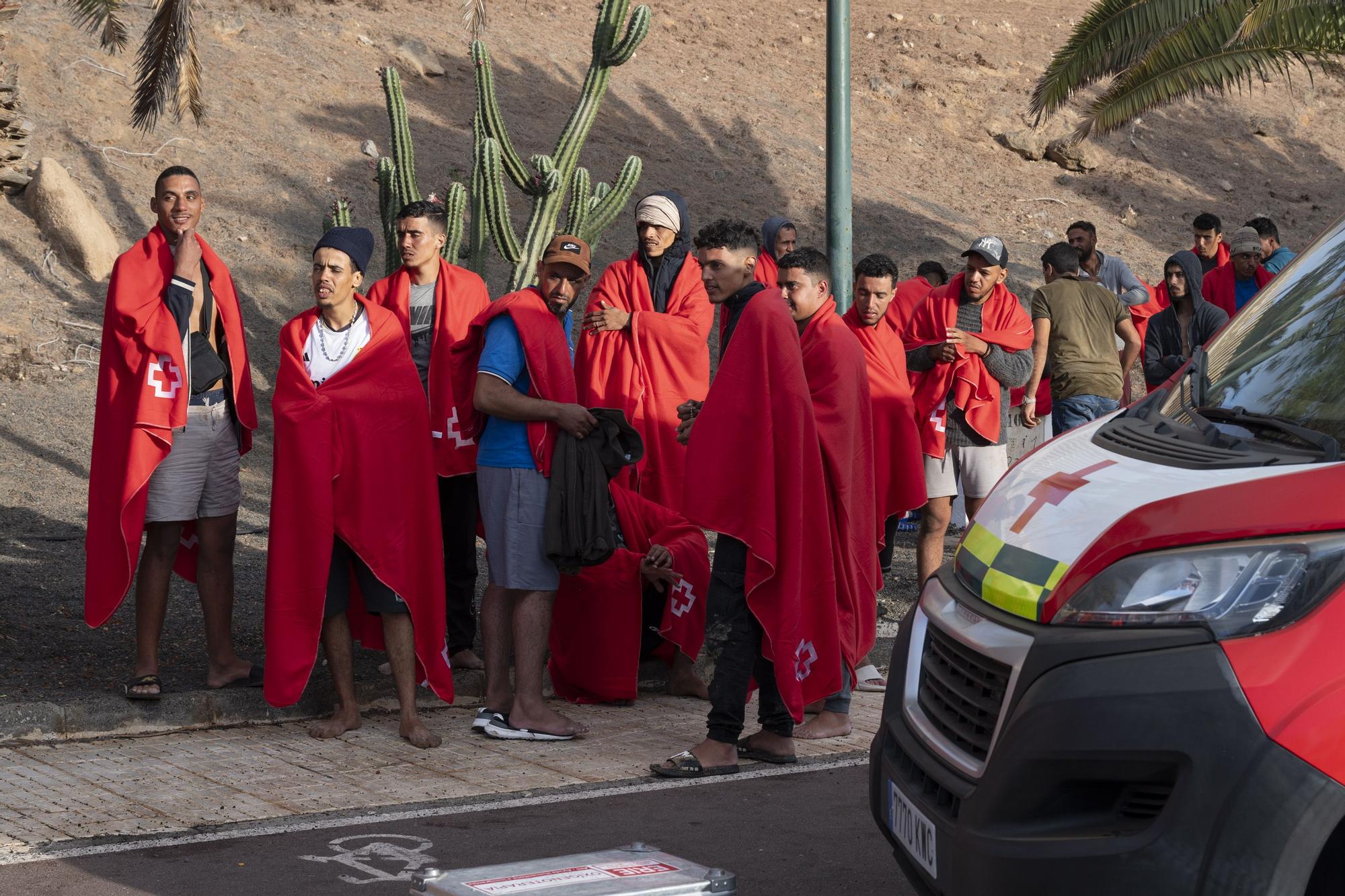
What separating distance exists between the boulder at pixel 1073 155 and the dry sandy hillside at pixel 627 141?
0.82 feet

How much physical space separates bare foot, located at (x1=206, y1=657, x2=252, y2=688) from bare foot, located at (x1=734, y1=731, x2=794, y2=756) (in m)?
2.28

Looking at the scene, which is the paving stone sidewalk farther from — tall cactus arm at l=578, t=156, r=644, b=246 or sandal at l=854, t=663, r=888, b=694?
tall cactus arm at l=578, t=156, r=644, b=246

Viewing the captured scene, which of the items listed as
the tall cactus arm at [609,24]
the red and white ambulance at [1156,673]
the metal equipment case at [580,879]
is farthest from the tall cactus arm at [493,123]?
the metal equipment case at [580,879]

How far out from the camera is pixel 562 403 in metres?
6.30

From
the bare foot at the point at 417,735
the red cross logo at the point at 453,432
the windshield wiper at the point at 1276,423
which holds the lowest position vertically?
the bare foot at the point at 417,735

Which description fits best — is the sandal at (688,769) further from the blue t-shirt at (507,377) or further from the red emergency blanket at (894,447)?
the red emergency blanket at (894,447)

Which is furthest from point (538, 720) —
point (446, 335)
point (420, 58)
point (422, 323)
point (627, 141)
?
point (420, 58)

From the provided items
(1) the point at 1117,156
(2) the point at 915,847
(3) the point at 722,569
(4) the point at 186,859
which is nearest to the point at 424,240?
(3) the point at 722,569

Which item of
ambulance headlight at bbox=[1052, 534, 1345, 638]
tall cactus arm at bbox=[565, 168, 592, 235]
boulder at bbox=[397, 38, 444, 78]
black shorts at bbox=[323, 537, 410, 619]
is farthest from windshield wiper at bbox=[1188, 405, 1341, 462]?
boulder at bbox=[397, 38, 444, 78]

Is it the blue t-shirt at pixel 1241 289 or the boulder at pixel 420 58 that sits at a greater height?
the boulder at pixel 420 58

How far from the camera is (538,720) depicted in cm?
636

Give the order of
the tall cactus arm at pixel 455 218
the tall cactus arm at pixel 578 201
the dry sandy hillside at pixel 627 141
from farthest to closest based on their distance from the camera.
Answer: the dry sandy hillside at pixel 627 141
the tall cactus arm at pixel 578 201
the tall cactus arm at pixel 455 218

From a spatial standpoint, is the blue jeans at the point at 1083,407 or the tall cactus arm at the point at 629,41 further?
the tall cactus arm at the point at 629,41

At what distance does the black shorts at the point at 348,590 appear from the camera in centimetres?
623
